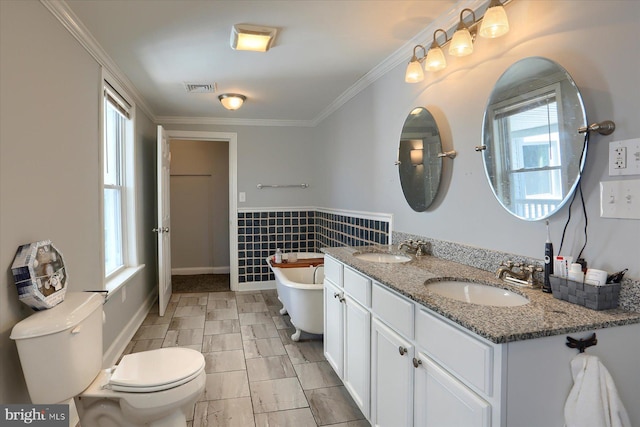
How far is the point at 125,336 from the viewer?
10.1 feet

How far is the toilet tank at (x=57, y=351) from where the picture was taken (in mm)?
1427

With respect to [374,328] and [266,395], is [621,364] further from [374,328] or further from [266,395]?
[266,395]

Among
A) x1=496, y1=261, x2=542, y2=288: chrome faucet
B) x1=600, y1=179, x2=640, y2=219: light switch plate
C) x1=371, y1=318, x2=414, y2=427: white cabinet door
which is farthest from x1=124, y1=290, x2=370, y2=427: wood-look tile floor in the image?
x1=600, y1=179, x2=640, y2=219: light switch plate

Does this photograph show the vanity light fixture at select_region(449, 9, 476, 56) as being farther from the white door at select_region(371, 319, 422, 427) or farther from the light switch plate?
the white door at select_region(371, 319, 422, 427)

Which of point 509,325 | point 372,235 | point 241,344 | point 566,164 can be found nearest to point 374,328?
point 509,325

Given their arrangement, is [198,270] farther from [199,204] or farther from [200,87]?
[200,87]

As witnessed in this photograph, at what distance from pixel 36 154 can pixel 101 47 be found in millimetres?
1117

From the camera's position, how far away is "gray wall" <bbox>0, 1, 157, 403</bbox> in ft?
4.90

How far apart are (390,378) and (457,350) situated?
1.87 ft

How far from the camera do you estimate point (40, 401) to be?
1461 millimetres

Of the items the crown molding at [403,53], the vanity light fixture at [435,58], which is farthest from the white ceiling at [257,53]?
the vanity light fixture at [435,58]

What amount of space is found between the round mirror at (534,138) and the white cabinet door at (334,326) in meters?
1.14

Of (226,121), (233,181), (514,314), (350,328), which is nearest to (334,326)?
(350,328)

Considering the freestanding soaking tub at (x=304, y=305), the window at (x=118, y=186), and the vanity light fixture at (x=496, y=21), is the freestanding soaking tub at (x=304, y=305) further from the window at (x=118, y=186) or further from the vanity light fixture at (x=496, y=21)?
the vanity light fixture at (x=496, y=21)
